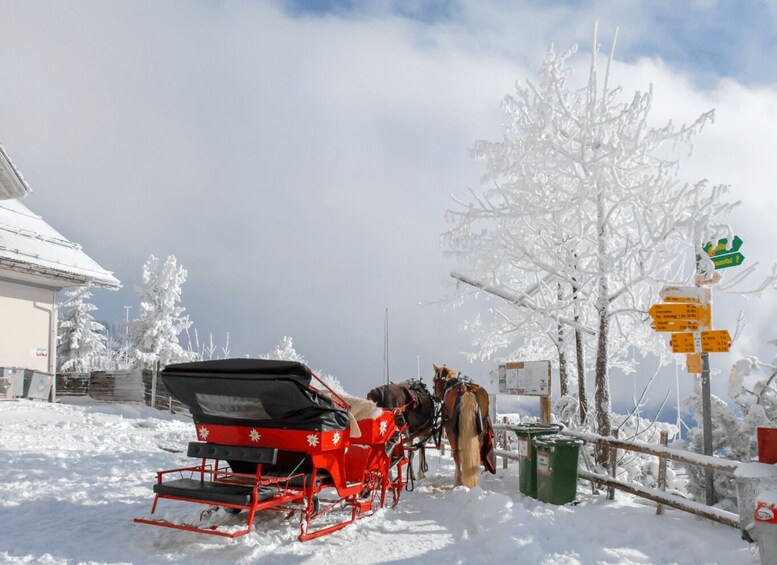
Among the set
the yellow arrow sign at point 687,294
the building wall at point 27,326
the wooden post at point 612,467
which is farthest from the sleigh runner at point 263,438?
the building wall at point 27,326

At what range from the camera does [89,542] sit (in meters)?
6.19

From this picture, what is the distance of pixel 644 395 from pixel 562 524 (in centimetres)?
648

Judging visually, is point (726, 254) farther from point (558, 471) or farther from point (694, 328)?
point (558, 471)

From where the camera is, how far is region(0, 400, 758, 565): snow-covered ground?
19.9 feet

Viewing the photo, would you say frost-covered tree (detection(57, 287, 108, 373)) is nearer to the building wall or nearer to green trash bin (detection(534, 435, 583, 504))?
the building wall

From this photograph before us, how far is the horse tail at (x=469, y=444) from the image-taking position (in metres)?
9.39

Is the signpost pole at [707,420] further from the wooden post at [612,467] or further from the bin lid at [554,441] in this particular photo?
the bin lid at [554,441]

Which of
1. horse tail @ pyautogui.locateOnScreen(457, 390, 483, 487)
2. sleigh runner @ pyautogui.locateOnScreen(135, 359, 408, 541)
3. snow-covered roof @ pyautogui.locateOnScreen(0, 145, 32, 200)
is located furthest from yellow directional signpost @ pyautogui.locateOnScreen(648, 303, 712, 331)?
snow-covered roof @ pyautogui.locateOnScreen(0, 145, 32, 200)

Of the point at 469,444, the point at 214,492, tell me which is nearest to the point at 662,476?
the point at 469,444

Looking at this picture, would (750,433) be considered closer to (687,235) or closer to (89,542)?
(687,235)

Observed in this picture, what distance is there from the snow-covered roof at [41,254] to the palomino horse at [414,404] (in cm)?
1619

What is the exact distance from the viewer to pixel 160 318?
37.5 metres

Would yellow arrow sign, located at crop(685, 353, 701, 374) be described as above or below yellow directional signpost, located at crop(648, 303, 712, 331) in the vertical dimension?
→ below

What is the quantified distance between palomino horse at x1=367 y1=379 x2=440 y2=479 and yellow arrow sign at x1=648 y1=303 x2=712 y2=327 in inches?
154
